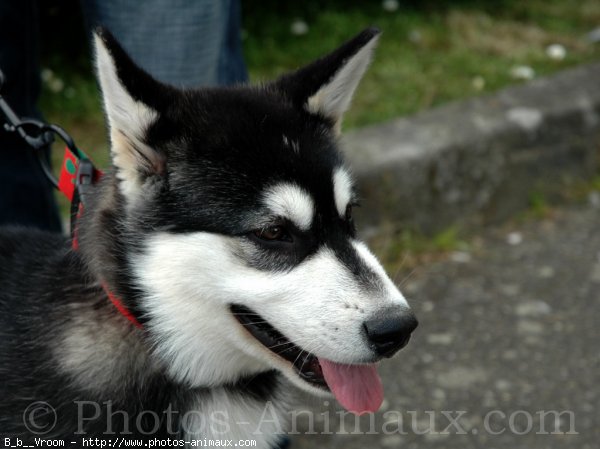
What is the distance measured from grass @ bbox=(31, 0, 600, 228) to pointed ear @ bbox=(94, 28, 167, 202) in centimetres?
240

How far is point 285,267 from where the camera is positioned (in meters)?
2.18

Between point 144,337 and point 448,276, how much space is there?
2.06 meters

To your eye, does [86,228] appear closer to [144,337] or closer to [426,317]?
[144,337]

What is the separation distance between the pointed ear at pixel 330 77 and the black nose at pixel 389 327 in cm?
A: 65

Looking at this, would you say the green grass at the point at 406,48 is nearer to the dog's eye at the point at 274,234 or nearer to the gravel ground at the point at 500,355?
the gravel ground at the point at 500,355

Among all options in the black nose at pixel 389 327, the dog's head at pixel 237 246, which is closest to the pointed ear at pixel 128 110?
the dog's head at pixel 237 246

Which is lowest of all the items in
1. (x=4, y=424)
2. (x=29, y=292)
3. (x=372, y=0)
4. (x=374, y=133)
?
(x=372, y=0)

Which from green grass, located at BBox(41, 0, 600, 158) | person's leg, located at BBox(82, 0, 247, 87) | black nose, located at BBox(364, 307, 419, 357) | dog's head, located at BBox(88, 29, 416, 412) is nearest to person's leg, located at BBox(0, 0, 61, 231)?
person's leg, located at BBox(82, 0, 247, 87)

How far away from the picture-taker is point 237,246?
2176 millimetres

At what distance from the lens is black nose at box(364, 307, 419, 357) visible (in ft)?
6.84

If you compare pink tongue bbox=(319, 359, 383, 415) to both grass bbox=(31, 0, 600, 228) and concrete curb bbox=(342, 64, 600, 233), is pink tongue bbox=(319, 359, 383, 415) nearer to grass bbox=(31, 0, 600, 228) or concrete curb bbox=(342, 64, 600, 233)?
concrete curb bbox=(342, 64, 600, 233)

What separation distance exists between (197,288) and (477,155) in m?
2.48

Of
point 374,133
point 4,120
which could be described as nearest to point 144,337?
point 4,120

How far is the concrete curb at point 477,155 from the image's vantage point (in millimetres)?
4141
